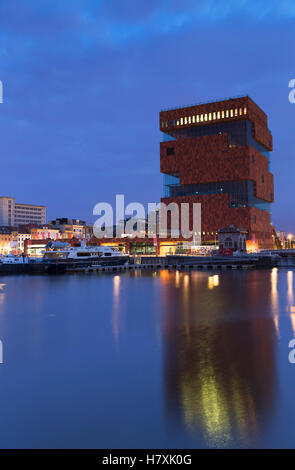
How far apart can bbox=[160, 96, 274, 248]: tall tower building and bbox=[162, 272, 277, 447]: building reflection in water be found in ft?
334

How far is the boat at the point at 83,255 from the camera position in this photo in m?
89.2

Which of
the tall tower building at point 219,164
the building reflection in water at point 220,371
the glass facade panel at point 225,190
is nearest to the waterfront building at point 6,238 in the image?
the tall tower building at point 219,164

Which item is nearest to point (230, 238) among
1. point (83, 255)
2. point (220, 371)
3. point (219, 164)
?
point (219, 164)

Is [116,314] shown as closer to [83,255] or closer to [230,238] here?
[83,255]

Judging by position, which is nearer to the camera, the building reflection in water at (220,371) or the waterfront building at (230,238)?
the building reflection in water at (220,371)

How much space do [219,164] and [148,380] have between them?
126639 mm

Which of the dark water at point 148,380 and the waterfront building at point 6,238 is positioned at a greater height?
the waterfront building at point 6,238

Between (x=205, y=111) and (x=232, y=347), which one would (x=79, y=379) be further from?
(x=205, y=111)

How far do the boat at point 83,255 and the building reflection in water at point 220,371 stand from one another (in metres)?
59.0

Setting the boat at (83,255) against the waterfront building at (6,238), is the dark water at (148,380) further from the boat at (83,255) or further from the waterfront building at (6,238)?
the waterfront building at (6,238)

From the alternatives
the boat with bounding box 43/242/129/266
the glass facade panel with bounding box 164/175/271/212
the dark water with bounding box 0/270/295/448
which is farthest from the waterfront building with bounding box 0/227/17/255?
the dark water with bounding box 0/270/295/448

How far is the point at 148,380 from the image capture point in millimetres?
15406

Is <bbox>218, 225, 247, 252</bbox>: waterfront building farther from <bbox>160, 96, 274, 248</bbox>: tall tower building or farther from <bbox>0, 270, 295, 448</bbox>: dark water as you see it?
<bbox>0, 270, 295, 448</bbox>: dark water
